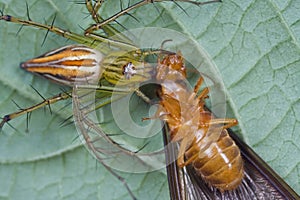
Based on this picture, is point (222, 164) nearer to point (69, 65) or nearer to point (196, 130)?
point (196, 130)

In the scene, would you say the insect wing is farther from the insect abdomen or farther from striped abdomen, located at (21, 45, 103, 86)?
striped abdomen, located at (21, 45, 103, 86)

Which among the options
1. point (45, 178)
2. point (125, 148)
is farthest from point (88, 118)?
point (45, 178)

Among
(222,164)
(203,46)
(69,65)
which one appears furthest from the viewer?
(203,46)

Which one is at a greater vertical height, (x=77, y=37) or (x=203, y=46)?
(x=77, y=37)

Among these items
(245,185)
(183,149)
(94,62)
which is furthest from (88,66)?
(245,185)

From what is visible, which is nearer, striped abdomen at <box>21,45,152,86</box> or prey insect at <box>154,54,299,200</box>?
striped abdomen at <box>21,45,152,86</box>

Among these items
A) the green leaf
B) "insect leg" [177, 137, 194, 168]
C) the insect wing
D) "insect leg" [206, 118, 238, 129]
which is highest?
the green leaf

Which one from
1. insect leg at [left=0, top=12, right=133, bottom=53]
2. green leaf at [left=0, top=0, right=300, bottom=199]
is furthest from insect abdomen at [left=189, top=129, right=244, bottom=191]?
insect leg at [left=0, top=12, right=133, bottom=53]
